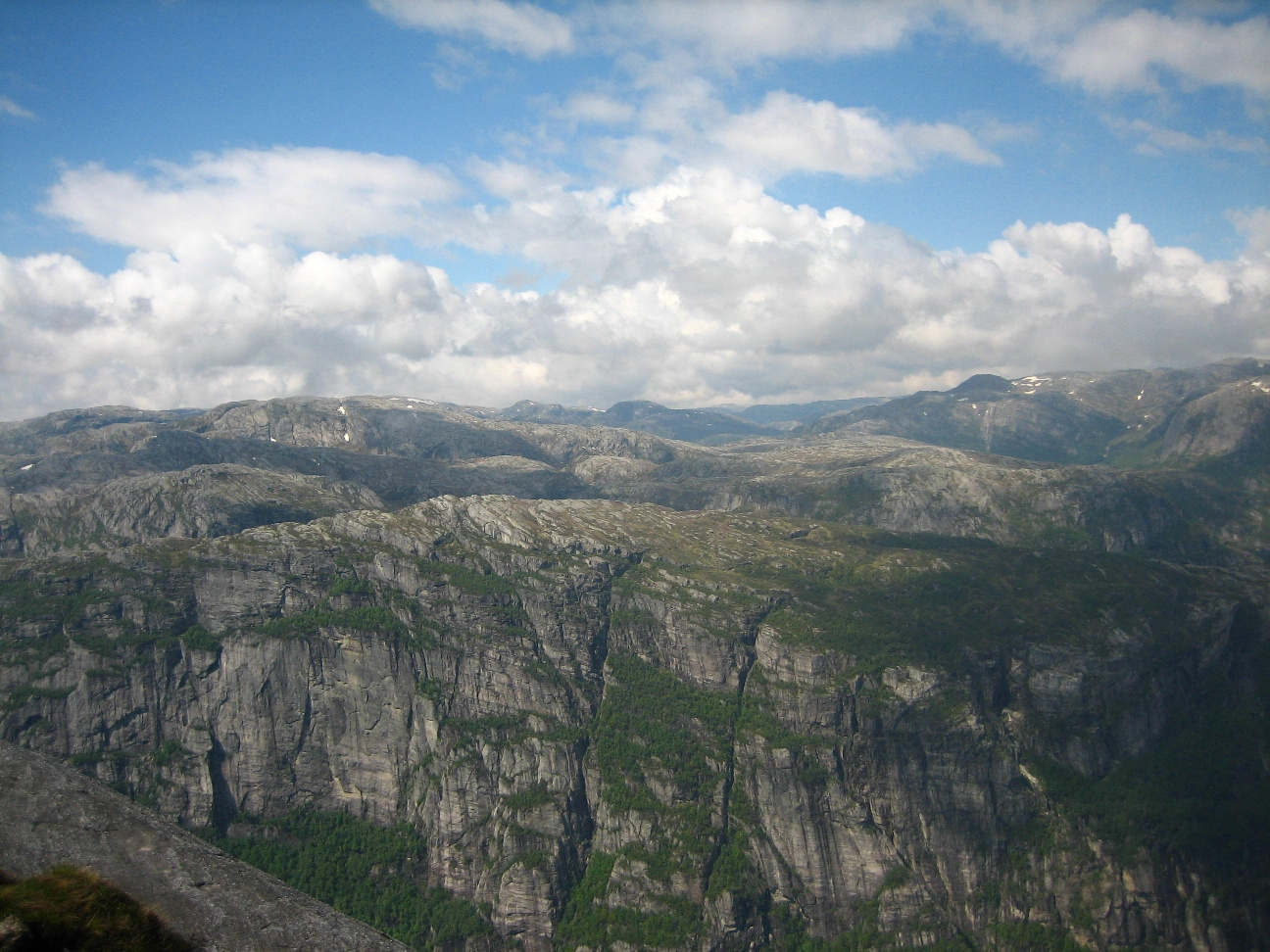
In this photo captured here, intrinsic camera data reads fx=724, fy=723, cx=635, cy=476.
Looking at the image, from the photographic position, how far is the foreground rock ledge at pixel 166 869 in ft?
44.5

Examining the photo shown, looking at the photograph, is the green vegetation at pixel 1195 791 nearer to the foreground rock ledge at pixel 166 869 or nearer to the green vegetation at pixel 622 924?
the green vegetation at pixel 622 924

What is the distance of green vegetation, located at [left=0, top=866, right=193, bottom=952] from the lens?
11172 mm

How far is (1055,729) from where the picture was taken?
190 metres

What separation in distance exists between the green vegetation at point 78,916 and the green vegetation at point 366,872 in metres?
195

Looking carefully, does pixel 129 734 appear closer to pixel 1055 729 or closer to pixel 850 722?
pixel 850 722

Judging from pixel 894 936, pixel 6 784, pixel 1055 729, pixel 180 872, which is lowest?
pixel 894 936

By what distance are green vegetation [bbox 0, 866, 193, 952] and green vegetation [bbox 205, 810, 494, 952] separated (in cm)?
19452

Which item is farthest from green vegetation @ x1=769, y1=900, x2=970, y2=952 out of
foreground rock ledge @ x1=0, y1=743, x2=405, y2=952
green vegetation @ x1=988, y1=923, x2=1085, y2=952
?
foreground rock ledge @ x1=0, y1=743, x2=405, y2=952

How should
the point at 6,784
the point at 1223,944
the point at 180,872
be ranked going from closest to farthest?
the point at 180,872, the point at 6,784, the point at 1223,944

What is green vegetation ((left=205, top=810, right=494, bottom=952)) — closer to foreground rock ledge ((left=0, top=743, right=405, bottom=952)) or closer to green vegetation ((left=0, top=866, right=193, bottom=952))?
foreground rock ledge ((left=0, top=743, right=405, bottom=952))

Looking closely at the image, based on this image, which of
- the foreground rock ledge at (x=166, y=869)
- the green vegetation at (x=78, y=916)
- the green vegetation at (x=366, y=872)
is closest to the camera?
the green vegetation at (x=78, y=916)

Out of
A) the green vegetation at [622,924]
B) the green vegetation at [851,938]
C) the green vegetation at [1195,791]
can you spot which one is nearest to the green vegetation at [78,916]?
the green vegetation at [622,924]

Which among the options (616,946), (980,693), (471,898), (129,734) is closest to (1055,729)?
(980,693)

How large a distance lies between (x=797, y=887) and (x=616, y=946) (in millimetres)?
48028
